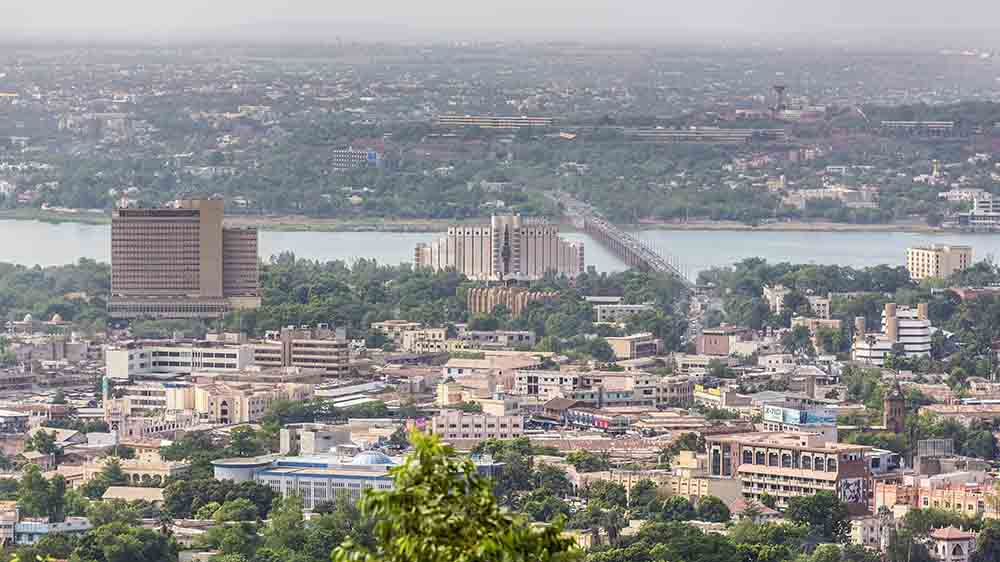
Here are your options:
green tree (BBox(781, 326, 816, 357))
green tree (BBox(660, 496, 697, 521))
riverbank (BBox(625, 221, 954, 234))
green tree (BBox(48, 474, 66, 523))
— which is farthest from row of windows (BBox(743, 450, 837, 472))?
riverbank (BBox(625, 221, 954, 234))

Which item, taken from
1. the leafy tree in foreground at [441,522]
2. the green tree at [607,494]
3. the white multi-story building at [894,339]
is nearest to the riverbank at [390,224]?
the white multi-story building at [894,339]

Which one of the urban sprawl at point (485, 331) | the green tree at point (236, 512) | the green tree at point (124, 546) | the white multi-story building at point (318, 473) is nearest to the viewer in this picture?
the green tree at point (124, 546)

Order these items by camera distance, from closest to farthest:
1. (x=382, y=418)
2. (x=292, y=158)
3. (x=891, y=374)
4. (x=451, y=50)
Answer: (x=382, y=418) → (x=891, y=374) → (x=292, y=158) → (x=451, y=50)

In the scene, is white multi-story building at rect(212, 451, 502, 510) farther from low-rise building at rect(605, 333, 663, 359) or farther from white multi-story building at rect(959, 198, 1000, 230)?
white multi-story building at rect(959, 198, 1000, 230)

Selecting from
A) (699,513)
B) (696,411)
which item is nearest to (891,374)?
(696,411)

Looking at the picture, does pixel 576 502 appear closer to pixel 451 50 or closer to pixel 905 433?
pixel 905 433

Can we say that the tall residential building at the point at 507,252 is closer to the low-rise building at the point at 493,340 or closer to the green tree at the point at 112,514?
the low-rise building at the point at 493,340
